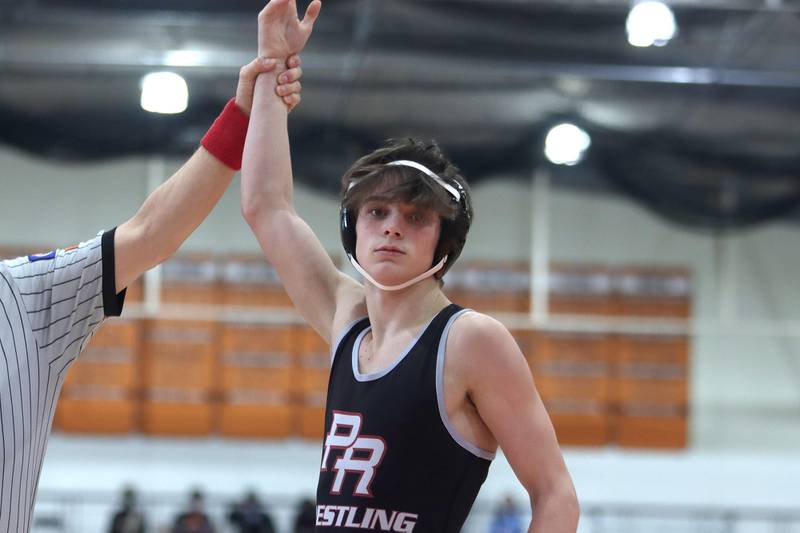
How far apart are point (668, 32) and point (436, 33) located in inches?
72.2

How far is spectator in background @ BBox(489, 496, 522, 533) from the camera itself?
28.5ft

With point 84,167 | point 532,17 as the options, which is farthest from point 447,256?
point 84,167

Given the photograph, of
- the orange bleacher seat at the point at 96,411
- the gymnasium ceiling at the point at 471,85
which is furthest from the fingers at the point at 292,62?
the orange bleacher seat at the point at 96,411

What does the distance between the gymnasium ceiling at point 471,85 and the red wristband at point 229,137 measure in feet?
19.2

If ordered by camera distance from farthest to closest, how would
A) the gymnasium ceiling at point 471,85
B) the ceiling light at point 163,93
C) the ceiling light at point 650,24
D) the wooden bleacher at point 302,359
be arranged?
the wooden bleacher at point 302,359 < the ceiling light at point 163,93 < the gymnasium ceiling at point 471,85 < the ceiling light at point 650,24

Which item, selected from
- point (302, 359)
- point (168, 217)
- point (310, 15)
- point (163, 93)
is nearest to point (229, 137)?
point (168, 217)

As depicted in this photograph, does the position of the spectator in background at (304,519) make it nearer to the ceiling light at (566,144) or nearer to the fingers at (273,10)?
the ceiling light at (566,144)

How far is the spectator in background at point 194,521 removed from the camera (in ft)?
28.0

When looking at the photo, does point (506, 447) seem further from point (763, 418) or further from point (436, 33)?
point (763, 418)

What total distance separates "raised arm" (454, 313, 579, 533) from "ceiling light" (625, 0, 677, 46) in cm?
673

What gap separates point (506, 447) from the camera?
1.79 meters

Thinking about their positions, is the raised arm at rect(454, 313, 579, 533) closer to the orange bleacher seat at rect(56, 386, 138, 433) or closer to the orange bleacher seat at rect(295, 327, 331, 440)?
the orange bleacher seat at rect(295, 327, 331, 440)

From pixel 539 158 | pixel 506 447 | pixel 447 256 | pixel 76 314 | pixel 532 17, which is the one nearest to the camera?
pixel 506 447

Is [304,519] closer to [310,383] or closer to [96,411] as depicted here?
[310,383]
